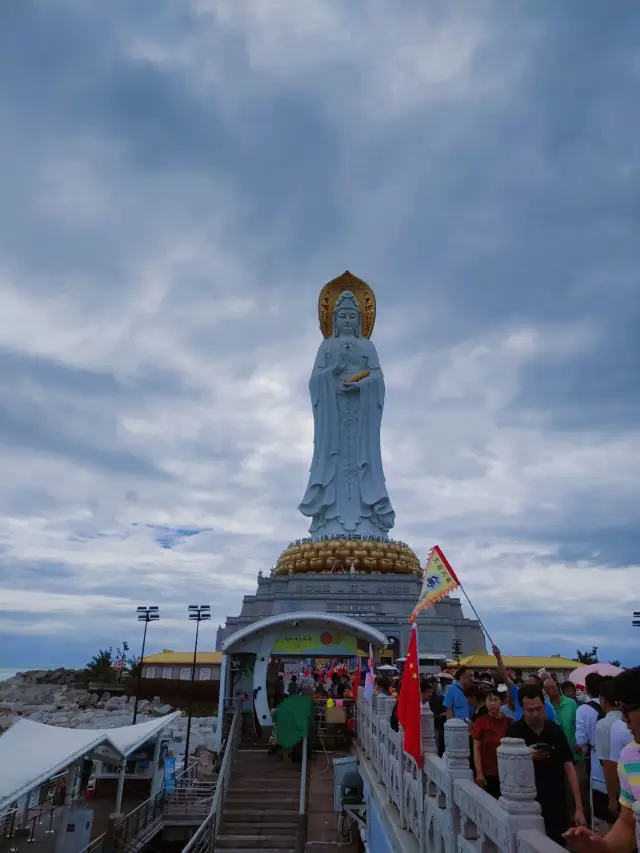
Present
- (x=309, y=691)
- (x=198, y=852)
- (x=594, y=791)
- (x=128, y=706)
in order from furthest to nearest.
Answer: (x=128, y=706) < (x=309, y=691) < (x=198, y=852) < (x=594, y=791)

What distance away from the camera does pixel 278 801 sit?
9.66 m

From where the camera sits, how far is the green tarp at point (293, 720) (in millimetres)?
10742

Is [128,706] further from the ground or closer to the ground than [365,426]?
closer to the ground

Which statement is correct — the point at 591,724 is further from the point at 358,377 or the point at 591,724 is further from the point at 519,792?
the point at 358,377

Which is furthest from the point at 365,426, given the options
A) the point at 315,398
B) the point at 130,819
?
the point at 130,819

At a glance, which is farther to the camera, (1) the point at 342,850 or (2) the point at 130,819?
(2) the point at 130,819

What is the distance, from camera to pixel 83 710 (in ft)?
86.6

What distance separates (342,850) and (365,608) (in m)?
12.9

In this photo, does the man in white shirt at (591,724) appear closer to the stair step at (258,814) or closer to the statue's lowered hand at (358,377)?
the stair step at (258,814)

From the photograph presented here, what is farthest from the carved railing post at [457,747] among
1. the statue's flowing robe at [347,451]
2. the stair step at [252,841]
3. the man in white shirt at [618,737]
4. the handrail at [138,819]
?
the statue's flowing robe at [347,451]

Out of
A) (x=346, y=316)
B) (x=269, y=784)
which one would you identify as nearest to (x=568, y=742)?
(x=269, y=784)

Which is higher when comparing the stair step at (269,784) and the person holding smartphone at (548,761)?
the person holding smartphone at (548,761)

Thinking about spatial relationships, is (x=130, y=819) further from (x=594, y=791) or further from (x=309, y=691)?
(x=594, y=791)

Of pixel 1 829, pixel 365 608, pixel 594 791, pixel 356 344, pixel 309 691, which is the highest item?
pixel 356 344
